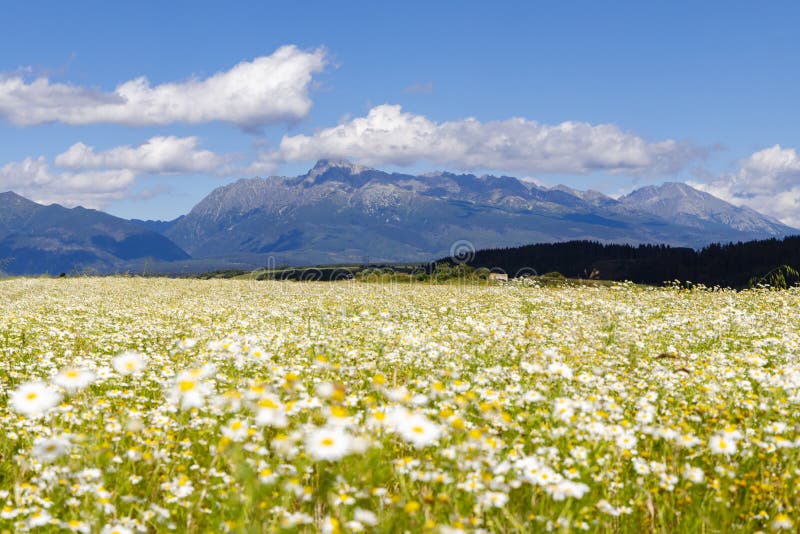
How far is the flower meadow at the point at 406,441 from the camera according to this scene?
3938mm

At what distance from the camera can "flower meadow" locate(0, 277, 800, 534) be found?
3.94 metres

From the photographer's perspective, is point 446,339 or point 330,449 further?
point 446,339

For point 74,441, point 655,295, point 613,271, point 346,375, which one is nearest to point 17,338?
point 346,375

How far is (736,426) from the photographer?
568cm

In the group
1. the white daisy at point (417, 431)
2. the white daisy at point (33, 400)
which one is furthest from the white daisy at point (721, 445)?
the white daisy at point (33, 400)

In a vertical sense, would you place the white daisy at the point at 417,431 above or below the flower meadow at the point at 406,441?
above

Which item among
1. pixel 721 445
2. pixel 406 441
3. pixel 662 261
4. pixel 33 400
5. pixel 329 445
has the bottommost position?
pixel 406 441

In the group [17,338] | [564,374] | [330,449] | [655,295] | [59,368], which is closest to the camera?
[330,449]

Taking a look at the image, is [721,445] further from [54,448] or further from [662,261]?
[662,261]

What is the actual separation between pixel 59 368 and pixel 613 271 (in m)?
163

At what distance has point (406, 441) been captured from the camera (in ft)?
16.0

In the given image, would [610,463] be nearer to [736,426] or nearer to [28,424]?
[736,426]

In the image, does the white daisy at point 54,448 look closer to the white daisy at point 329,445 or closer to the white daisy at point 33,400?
the white daisy at point 33,400

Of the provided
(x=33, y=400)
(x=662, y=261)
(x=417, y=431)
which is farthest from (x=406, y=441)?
(x=662, y=261)
